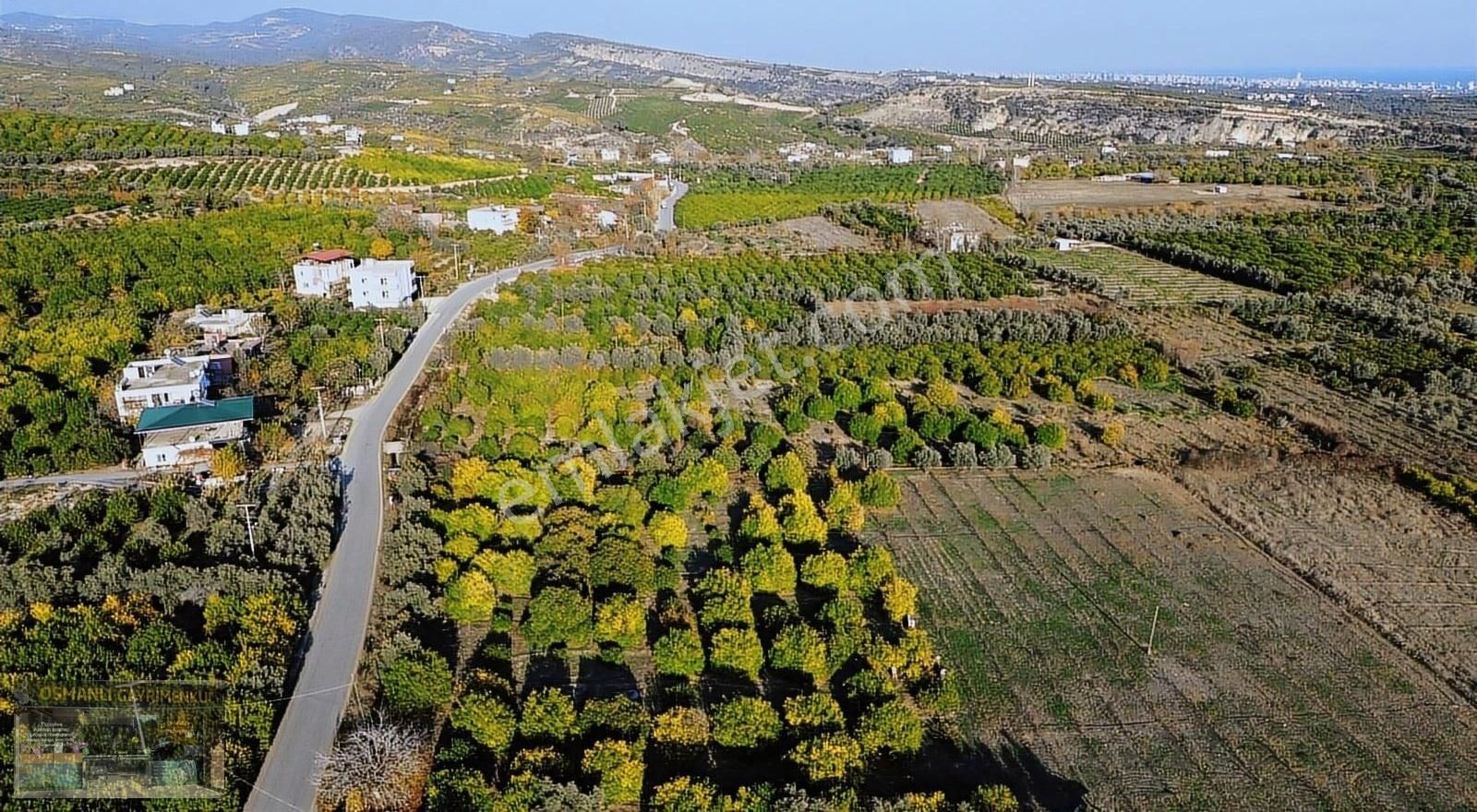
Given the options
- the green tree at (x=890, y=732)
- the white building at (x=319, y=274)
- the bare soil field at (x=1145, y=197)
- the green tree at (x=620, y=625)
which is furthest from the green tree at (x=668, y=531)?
the bare soil field at (x=1145, y=197)

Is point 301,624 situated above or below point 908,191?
below

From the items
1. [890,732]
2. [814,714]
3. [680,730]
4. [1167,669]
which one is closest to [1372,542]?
[1167,669]

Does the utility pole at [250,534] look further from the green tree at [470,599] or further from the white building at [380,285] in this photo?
the white building at [380,285]

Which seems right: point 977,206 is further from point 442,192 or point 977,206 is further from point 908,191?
point 442,192

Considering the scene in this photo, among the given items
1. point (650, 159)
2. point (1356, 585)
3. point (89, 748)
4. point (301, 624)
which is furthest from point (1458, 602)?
point (650, 159)

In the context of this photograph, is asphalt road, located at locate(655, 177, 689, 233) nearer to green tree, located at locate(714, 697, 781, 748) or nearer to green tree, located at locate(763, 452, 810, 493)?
green tree, located at locate(763, 452, 810, 493)
